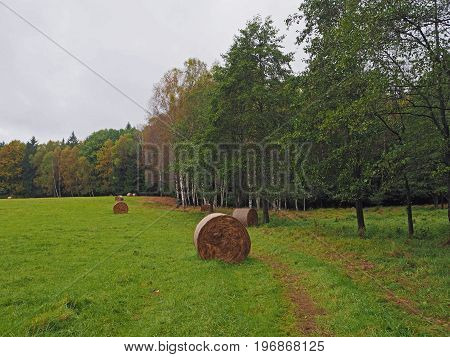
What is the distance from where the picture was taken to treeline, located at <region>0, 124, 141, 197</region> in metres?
73.8

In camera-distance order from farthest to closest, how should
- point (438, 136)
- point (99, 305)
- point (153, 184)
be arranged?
point (153, 184) → point (438, 136) → point (99, 305)

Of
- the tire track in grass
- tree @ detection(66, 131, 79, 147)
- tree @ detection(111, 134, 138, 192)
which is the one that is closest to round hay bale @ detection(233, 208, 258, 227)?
the tire track in grass

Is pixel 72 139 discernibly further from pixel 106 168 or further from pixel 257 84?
pixel 257 84

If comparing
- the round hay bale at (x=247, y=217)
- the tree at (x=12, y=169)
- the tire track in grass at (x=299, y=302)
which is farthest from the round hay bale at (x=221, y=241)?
the tree at (x=12, y=169)

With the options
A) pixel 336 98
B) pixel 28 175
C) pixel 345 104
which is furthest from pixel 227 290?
pixel 28 175

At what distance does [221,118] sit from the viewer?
1056 inches

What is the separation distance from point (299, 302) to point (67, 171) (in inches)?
3109

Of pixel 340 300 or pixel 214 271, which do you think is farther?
pixel 214 271

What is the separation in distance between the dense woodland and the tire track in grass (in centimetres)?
516

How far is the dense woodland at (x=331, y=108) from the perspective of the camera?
12.6m

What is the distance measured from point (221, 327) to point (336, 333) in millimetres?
2132

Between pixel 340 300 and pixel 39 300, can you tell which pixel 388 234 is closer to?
pixel 340 300

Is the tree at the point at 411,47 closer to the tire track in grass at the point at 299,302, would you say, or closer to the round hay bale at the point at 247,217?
the tire track in grass at the point at 299,302

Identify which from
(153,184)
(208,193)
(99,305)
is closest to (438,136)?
(99,305)
